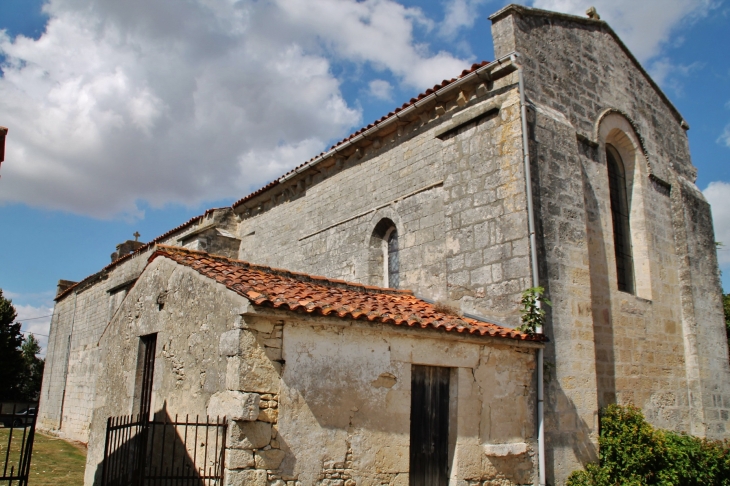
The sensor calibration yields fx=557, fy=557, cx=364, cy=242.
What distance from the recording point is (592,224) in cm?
896

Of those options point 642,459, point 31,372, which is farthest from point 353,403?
point 31,372

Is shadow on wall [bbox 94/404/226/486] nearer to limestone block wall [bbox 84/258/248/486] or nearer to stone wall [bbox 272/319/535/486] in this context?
limestone block wall [bbox 84/258/248/486]

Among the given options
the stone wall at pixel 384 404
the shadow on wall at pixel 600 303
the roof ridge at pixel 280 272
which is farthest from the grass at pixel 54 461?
the shadow on wall at pixel 600 303

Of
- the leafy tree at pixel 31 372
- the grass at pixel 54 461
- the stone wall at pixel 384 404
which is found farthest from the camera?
the leafy tree at pixel 31 372

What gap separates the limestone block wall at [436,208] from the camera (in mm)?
7906

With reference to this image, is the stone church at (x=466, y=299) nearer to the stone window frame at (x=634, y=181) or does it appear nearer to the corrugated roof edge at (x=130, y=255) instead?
the stone window frame at (x=634, y=181)

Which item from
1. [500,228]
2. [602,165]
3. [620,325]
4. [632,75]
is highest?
[632,75]

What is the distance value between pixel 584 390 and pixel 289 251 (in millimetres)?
7377

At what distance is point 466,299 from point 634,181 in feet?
14.7

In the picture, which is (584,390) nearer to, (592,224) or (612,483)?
(612,483)

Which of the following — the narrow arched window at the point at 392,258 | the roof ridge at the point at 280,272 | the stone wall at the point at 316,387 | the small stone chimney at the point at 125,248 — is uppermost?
the small stone chimney at the point at 125,248

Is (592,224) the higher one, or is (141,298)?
(592,224)

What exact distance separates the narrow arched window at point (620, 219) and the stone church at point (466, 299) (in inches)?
2.1

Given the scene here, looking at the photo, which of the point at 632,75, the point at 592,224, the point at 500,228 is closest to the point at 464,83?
the point at 500,228
